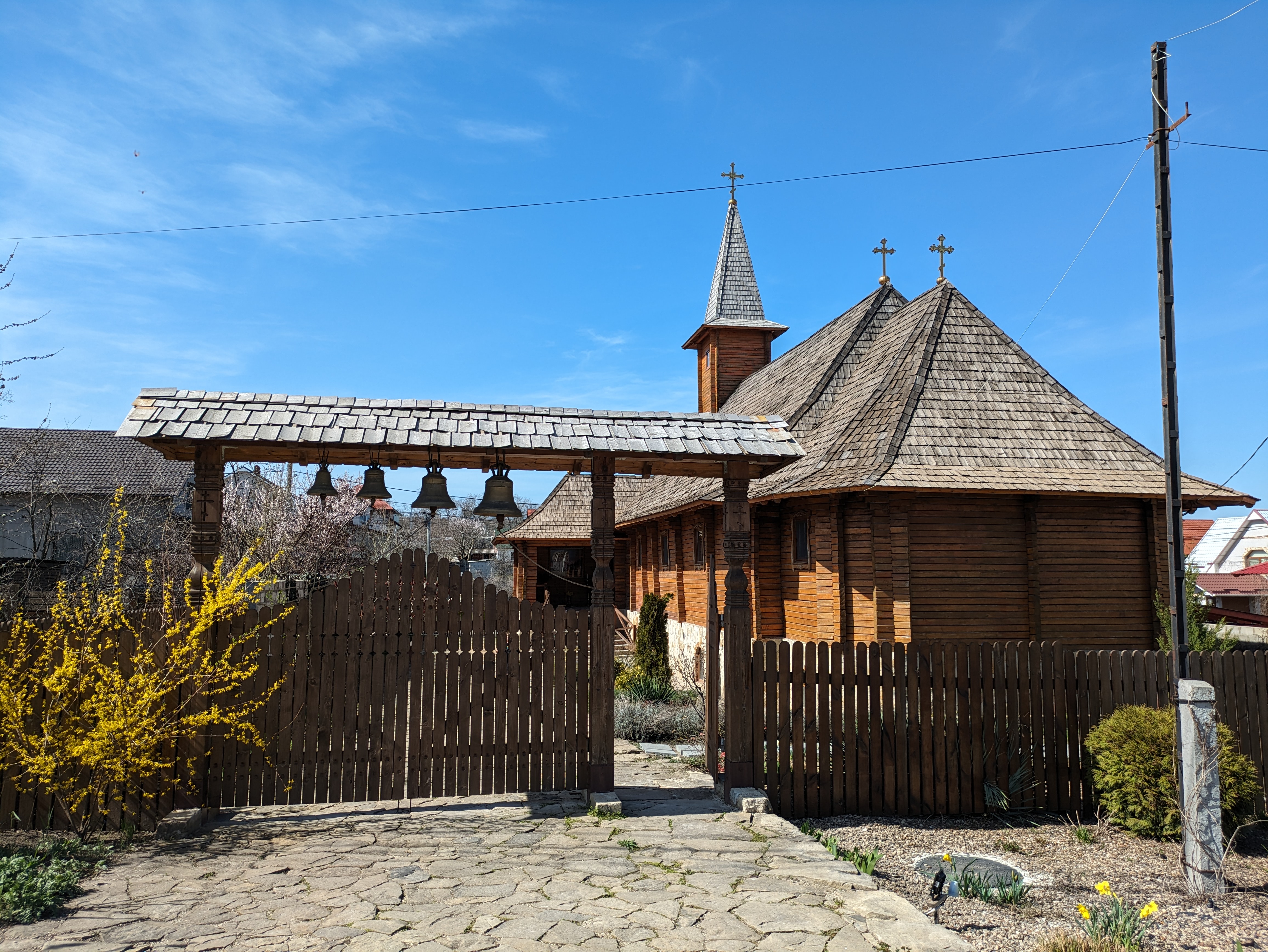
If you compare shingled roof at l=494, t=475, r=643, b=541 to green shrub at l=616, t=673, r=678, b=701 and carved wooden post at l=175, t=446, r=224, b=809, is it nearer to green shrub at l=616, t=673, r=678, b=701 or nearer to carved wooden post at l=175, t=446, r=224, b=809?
green shrub at l=616, t=673, r=678, b=701

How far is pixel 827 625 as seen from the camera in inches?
477

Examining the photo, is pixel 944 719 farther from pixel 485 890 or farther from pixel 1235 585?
pixel 1235 585

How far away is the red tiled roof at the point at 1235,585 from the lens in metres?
34.7

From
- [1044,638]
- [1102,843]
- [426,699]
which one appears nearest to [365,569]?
[426,699]

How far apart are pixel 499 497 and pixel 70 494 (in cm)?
2432

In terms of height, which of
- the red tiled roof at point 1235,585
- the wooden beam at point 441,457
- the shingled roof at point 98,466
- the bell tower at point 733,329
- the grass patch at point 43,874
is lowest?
the grass patch at point 43,874

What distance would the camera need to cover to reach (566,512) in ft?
82.9

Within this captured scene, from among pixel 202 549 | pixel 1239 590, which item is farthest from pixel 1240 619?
pixel 202 549

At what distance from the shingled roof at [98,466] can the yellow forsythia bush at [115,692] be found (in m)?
21.3

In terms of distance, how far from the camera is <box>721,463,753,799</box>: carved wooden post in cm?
688

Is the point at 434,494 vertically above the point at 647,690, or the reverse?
the point at 434,494

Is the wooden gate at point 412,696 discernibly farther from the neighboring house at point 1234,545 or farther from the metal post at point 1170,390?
the neighboring house at point 1234,545

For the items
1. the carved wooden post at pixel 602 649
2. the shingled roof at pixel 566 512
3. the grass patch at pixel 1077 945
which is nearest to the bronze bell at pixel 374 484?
the carved wooden post at pixel 602 649

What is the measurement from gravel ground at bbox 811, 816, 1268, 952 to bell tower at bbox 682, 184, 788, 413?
61.8 ft
